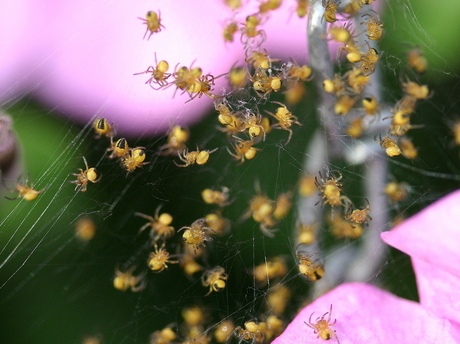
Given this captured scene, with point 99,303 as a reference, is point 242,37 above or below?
Result: above

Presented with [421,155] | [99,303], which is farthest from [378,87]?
[99,303]

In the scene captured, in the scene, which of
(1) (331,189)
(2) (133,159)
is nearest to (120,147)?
(2) (133,159)

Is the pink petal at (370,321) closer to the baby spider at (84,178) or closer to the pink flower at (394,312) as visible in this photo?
the pink flower at (394,312)

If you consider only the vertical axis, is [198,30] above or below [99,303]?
above

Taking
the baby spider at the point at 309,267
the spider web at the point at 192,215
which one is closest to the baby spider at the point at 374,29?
the spider web at the point at 192,215

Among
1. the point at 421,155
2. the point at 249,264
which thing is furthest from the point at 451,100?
the point at 249,264

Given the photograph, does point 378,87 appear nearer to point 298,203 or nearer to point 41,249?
point 298,203

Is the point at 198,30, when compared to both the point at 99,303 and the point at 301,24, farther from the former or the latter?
the point at 99,303
